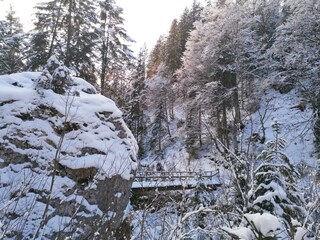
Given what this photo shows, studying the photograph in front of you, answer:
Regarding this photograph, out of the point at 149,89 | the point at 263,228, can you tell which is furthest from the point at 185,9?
the point at 263,228

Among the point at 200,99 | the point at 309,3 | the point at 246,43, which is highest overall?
the point at 309,3

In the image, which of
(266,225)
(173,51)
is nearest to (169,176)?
(266,225)

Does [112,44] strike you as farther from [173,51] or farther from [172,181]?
[173,51]

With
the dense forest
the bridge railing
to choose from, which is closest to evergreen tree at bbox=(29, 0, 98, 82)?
the dense forest

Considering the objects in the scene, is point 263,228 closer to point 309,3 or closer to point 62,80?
point 62,80

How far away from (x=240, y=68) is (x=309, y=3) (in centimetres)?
703

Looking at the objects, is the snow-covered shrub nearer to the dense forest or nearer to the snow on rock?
the dense forest

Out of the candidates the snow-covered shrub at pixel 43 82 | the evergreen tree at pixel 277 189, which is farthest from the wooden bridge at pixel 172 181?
the evergreen tree at pixel 277 189

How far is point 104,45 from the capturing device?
2244 cm

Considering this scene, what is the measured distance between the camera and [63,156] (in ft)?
20.9

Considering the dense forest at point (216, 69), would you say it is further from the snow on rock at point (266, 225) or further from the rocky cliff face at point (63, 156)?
the snow on rock at point (266, 225)

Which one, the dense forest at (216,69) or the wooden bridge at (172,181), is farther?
the wooden bridge at (172,181)

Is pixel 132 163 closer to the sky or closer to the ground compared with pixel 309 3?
closer to the ground

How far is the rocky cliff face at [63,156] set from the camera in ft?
18.9
